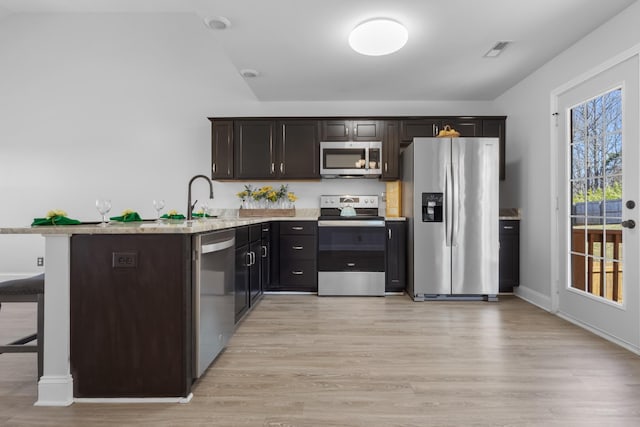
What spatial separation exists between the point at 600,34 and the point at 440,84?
4.86ft

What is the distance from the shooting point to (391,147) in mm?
4273

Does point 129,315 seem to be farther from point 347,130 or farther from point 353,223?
point 347,130

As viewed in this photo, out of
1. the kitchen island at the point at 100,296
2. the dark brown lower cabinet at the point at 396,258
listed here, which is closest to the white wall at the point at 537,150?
→ the dark brown lower cabinet at the point at 396,258

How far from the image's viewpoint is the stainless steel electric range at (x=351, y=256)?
3.97 metres

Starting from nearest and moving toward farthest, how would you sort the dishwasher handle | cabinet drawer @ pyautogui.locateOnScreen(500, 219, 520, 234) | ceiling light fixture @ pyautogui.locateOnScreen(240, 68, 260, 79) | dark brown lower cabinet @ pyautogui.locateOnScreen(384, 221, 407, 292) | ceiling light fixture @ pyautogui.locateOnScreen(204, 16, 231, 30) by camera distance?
the dishwasher handle → ceiling light fixture @ pyautogui.locateOnScreen(204, 16, 231, 30) → ceiling light fixture @ pyautogui.locateOnScreen(240, 68, 260, 79) → cabinet drawer @ pyautogui.locateOnScreen(500, 219, 520, 234) → dark brown lower cabinet @ pyautogui.locateOnScreen(384, 221, 407, 292)

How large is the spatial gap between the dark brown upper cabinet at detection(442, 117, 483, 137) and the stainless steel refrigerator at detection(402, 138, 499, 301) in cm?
56

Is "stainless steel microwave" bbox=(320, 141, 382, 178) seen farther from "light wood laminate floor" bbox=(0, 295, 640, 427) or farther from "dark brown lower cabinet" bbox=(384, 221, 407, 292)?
"light wood laminate floor" bbox=(0, 295, 640, 427)

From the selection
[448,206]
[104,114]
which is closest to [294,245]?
[448,206]

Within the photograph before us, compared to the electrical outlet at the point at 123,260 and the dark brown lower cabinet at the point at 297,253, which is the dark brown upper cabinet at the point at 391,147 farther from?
the electrical outlet at the point at 123,260

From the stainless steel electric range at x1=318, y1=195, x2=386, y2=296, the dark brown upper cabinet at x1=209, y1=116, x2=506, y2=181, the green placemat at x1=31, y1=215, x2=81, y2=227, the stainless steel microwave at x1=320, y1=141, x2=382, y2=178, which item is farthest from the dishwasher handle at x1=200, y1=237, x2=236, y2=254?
the stainless steel microwave at x1=320, y1=141, x2=382, y2=178

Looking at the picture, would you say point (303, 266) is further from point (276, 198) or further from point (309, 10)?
point (309, 10)

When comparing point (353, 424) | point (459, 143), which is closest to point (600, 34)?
point (459, 143)

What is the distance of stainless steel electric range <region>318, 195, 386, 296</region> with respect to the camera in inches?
156

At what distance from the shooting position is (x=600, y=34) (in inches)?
106
